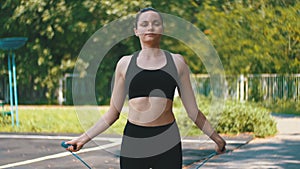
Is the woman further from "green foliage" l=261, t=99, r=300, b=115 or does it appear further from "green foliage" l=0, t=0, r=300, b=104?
"green foliage" l=261, t=99, r=300, b=115

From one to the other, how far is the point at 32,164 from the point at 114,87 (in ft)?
19.8

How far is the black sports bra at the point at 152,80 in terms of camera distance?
11.5ft

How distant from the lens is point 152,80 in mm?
3492

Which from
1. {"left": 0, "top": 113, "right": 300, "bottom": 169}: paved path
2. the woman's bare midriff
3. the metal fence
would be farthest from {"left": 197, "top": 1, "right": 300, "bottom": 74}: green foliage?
the woman's bare midriff

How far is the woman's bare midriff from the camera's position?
3.54 metres

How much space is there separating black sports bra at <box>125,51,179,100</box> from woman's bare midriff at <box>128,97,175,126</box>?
0.03m

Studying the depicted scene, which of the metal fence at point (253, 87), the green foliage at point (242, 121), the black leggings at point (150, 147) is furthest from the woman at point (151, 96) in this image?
the metal fence at point (253, 87)

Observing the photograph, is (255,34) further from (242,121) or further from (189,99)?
(189,99)

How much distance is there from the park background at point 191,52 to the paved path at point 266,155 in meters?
0.81

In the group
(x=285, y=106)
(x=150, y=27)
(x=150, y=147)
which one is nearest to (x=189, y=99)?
(x=150, y=147)

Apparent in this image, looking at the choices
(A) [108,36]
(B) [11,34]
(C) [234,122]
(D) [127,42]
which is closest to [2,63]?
(B) [11,34]

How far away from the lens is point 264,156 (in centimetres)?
1025

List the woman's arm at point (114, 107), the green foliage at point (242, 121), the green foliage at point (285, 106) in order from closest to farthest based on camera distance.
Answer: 1. the woman's arm at point (114, 107)
2. the green foliage at point (242, 121)
3. the green foliage at point (285, 106)

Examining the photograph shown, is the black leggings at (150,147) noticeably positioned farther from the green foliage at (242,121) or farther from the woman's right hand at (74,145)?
the green foliage at (242,121)
